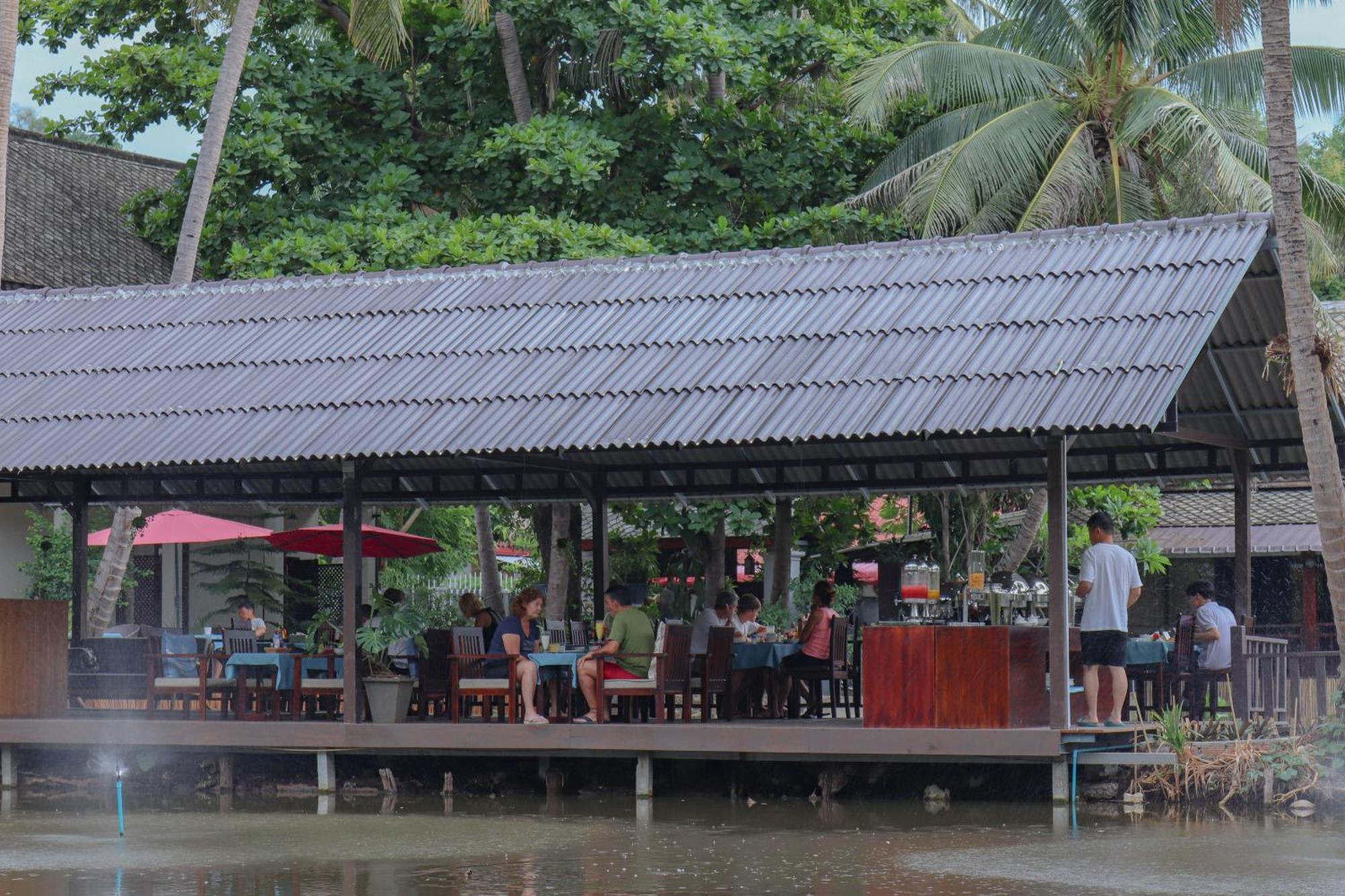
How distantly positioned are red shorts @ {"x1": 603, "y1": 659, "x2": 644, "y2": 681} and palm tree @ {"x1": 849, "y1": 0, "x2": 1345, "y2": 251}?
1005 centimetres

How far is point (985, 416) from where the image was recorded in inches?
535

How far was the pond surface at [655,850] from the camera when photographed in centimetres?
1032

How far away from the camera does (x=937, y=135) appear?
1030 inches

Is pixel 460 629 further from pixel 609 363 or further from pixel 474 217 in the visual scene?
pixel 474 217

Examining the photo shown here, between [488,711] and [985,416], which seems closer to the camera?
[985,416]

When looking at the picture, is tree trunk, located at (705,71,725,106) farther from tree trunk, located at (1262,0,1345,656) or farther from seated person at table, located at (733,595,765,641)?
tree trunk, located at (1262,0,1345,656)

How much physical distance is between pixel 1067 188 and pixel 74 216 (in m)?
16.4

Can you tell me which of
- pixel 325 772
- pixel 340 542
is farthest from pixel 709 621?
pixel 340 542

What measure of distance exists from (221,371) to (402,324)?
1636 mm

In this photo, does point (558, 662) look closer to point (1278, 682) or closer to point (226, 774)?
point (226, 774)

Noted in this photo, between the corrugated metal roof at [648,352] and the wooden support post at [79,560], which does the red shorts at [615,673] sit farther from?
the wooden support post at [79,560]

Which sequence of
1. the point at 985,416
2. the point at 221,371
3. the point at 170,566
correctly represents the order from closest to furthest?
the point at 985,416, the point at 221,371, the point at 170,566

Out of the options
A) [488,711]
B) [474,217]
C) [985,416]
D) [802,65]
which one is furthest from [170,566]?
[985,416]

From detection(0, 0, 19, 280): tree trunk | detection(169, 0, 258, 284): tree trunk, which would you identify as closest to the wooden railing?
detection(169, 0, 258, 284): tree trunk
